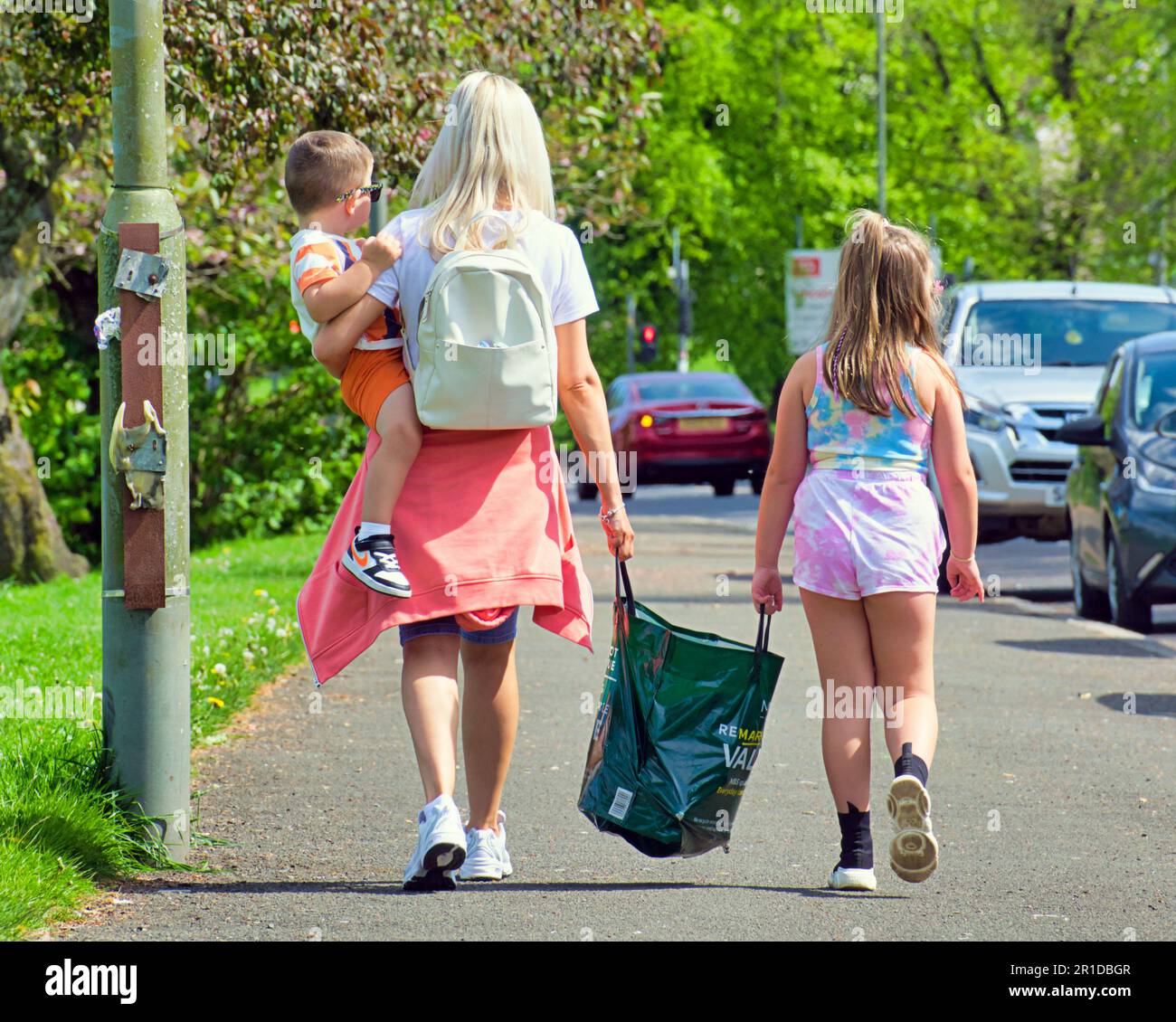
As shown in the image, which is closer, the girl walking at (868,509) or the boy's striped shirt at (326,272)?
the boy's striped shirt at (326,272)

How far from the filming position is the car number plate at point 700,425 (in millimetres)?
27000

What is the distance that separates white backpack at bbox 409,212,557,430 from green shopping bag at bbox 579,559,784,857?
66 centimetres

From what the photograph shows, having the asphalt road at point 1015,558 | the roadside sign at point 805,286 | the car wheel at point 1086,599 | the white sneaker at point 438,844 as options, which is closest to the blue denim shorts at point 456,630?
the white sneaker at point 438,844

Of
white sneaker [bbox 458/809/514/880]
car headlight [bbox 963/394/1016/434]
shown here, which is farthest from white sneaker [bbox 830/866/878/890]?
car headlight [bbox 963/394/1016/434]

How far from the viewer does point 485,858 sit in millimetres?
4855

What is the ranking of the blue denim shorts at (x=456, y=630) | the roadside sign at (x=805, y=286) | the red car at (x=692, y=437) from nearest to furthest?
1. the blue denim shorts at (x=456, y=630)
2. the red car at (x=692, y=437)
3. the roadside sign at (x=805, y=286)

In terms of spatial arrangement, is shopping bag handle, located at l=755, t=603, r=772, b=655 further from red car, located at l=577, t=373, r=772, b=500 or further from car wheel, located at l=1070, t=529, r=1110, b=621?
red car, located at l=577, t=373, r=772, b=500

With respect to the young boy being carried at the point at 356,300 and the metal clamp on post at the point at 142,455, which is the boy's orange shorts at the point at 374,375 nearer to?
the young boy being carried at the point at 356,300

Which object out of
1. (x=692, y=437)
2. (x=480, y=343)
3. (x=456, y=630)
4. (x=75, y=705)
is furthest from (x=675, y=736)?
(x=692, y=437)

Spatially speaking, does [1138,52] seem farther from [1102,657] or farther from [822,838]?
[822,838]

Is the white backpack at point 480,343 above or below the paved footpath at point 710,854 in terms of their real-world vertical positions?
above

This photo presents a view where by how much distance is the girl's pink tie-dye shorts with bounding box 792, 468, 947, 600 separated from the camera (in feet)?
16.0

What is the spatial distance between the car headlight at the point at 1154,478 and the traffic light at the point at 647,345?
33548mm
